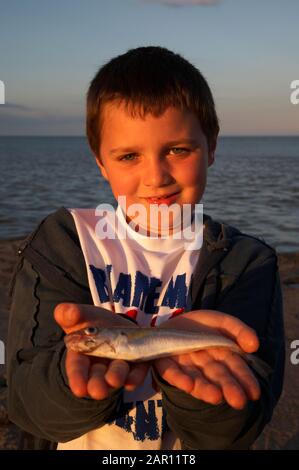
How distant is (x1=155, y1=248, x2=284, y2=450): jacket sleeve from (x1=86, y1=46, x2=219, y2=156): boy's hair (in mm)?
1114

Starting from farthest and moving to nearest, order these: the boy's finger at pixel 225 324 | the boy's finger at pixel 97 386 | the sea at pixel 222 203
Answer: the sea at pixel 222 203
the boy's finger at pixel 225 324
the boy's finger at pixel 97 386

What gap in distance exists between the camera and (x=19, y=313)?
3018mm

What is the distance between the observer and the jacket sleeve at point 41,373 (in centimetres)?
236

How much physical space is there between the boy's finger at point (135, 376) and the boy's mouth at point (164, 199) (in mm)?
1182

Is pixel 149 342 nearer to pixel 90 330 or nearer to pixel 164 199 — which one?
pixel 90 330

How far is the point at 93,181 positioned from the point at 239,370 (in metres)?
26.6

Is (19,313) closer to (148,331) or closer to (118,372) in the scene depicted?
(148,331)

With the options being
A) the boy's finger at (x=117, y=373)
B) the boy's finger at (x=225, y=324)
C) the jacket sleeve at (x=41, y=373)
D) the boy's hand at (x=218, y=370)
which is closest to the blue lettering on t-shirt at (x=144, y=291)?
the jacket sleeve at (x=41, y=373)

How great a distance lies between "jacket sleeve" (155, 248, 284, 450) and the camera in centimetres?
240

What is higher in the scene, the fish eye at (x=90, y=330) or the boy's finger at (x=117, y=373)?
the fish eye at (x=90, y=330)

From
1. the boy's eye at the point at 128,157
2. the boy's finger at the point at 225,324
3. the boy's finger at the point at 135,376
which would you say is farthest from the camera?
the boy's eye at the point at 128,157

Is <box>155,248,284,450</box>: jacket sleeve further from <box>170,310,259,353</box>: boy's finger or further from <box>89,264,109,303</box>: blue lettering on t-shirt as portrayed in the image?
<box>89,264,109,303</box>: blue lettering on t-shirt

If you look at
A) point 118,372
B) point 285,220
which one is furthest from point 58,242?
point 285,220

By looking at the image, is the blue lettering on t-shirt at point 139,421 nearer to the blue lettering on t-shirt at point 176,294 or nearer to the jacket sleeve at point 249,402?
the jacket sleeve at point 249,402
